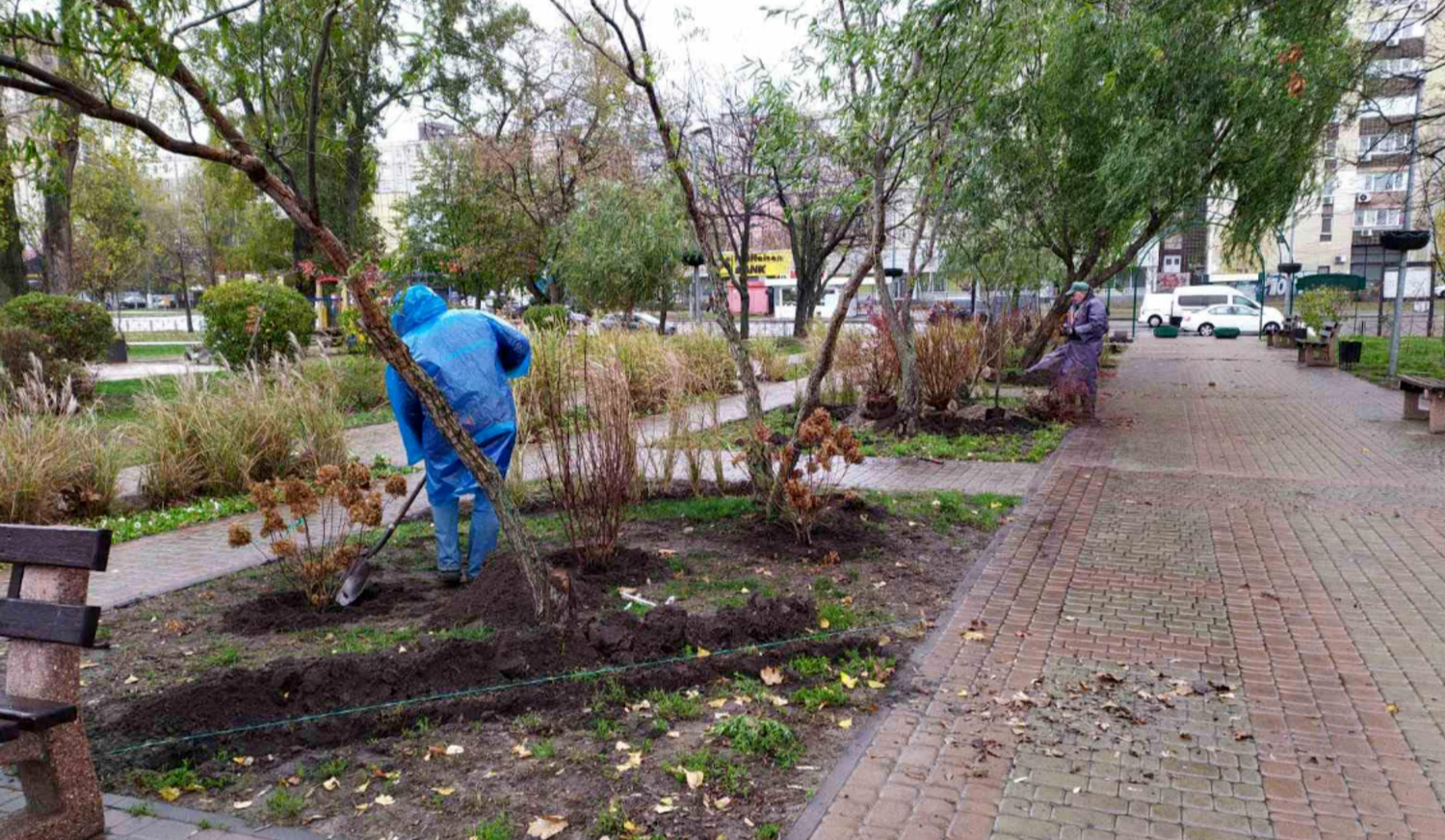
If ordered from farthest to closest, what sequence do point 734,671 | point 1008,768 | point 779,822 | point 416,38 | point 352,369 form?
point 352,369 → point 416,38 → point 734,671 → point 1008,768 → point 779,822

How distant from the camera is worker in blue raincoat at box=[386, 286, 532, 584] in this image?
5.00 metres

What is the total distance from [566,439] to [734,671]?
75.5 inches

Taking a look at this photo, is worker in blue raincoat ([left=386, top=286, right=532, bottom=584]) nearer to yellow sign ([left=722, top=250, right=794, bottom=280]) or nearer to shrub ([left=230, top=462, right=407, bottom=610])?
shrub ([left=230, top=462, right=407, bottom=610])

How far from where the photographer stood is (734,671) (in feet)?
13.3

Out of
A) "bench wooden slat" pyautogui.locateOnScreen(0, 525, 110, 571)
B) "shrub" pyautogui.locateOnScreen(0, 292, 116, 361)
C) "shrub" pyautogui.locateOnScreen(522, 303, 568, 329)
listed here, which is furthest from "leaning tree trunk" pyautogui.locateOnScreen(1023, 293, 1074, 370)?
"bench wooden slat" pyautogui.locateOnScreen(0, 525, 110, 571)

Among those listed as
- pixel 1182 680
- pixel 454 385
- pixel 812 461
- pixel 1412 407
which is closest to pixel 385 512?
pixel 454 385

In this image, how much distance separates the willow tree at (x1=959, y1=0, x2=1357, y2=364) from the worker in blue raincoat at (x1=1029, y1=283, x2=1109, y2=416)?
1.46m

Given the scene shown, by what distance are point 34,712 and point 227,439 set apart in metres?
5.87

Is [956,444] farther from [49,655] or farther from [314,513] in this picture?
[49,655]

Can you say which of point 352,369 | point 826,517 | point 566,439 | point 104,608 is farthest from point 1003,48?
point 352,369

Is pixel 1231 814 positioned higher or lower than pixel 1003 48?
lower

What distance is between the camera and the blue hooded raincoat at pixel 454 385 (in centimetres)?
499

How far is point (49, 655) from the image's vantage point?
2.77 metres

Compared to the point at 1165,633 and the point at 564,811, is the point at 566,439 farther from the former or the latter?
the point at 1165,633
